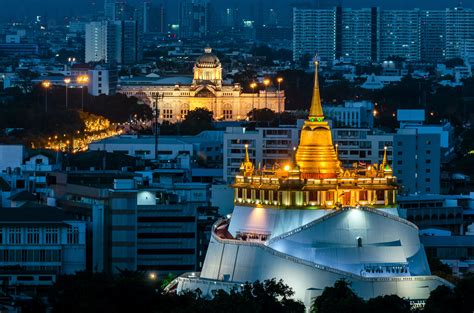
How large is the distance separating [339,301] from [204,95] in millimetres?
115168

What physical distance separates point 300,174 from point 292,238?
1561 millimetres

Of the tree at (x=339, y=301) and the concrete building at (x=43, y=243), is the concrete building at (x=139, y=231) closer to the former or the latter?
the concrete building at (x=43, y=243)

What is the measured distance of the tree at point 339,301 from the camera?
53656 millimetres

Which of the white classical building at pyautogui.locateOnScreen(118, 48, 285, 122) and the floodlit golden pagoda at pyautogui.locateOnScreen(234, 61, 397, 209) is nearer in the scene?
the floodlit golden pagoda at pyautogui.locateOnScreen(234, 61, 397, 209)

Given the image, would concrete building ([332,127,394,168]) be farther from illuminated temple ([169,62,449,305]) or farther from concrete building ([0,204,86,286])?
illuminated temple ([169,62,449,305])

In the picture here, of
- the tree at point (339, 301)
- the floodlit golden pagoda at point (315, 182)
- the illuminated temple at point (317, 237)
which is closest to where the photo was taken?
the tree at point (339, 301)

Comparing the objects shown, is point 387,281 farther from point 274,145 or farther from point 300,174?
point 274,145

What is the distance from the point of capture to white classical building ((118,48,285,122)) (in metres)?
161

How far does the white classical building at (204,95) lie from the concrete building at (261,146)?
57587 millimetres

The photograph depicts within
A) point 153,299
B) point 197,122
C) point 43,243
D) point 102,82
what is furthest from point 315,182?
point 102,82

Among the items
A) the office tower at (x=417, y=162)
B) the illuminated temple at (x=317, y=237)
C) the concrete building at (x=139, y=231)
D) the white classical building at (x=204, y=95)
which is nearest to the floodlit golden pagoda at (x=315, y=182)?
the illuminated temple at (x=317, y=237)

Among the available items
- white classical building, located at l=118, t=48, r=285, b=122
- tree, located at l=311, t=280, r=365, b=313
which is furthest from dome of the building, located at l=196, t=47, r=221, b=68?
tree, located at l=311, t=280, r=365, b=313

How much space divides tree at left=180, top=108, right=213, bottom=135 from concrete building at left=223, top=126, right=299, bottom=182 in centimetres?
3179

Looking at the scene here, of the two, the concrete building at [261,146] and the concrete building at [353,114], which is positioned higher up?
the concrete building at [353,114]
